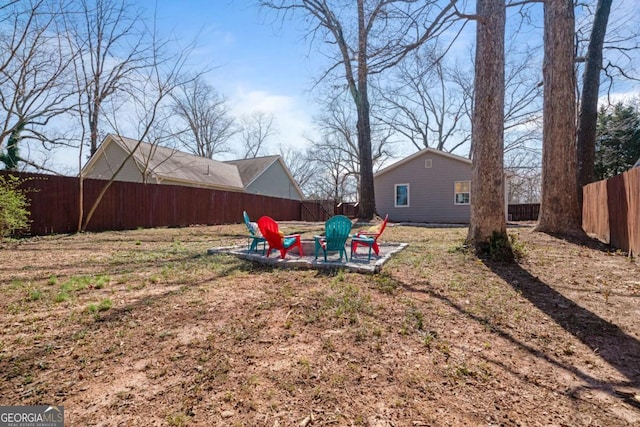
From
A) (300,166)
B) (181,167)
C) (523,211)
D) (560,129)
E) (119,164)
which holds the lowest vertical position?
(523,211)

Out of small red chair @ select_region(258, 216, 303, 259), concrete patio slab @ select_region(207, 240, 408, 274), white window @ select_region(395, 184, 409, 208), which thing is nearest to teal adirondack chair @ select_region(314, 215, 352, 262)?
concrete patio slab @ select_region(207, 240, 408, 274)

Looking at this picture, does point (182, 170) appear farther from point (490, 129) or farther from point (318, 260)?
point (490, 129)

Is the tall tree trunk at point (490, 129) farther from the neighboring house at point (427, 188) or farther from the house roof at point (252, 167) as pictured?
the house roof at point (252, 167)

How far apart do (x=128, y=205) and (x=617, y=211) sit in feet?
43.6

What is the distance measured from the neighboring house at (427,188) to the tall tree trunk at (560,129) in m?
7.94

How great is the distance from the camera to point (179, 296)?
3.28 metres

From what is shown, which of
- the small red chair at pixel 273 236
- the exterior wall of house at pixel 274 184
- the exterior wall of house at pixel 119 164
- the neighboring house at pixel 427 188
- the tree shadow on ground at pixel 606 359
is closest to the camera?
the tree shadow on ground at pixel 606 359

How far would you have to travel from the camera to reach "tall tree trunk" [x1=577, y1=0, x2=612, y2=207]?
28.8 ft

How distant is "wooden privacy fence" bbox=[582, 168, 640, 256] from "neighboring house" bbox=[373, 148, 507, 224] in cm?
749

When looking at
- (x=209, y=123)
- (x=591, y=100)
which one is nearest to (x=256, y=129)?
(x=209, y=123)

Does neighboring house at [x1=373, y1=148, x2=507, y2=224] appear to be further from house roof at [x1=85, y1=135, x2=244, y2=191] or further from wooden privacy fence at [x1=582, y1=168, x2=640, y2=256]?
house roof at [x1=85, y1=135, x2=244, y2=191]

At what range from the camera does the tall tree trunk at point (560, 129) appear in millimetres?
6938

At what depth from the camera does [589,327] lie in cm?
266

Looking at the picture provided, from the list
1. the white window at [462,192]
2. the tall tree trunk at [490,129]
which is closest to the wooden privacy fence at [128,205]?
the white window at [462,192]
